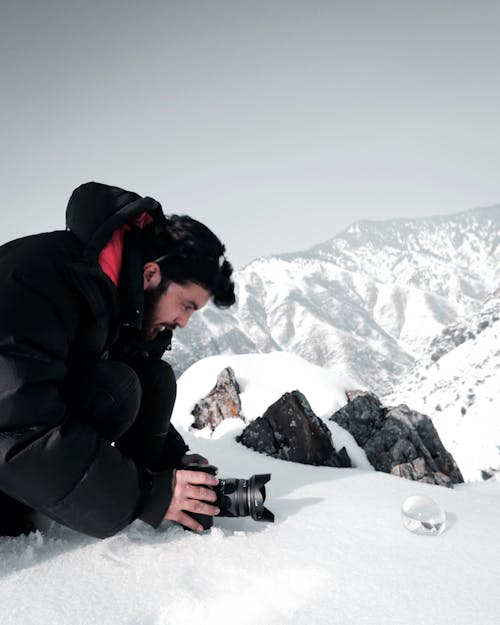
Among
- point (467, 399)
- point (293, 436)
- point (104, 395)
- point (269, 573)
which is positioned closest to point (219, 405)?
point (293, 436)

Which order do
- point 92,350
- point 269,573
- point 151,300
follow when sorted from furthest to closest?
1. point 151,300
2. point 92,350
3. point 269,573

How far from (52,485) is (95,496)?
15 cm

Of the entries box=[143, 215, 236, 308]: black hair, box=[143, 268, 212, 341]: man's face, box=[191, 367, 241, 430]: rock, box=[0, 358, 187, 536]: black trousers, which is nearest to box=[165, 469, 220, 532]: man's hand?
box=[0, 358, 187, 536]: black trousers

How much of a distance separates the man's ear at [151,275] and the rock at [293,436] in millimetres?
3320

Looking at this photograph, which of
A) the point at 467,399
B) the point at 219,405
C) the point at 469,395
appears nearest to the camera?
the point at 219,405

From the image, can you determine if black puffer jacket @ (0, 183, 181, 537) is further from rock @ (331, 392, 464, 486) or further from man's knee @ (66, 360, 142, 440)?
rock @ (331, 392, 464, 486)

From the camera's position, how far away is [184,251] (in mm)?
2023

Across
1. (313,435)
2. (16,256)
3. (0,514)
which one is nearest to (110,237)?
(16,256)

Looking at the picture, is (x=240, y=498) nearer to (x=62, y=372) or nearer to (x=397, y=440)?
(x=62, y=372)

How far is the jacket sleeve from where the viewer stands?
138 cm

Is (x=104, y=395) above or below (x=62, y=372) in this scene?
below

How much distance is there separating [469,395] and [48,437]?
130 feet

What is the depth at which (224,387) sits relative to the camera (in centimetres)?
760

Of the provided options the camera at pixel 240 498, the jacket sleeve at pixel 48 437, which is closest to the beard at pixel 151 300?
the jacket sleeve at pixel 48 437
